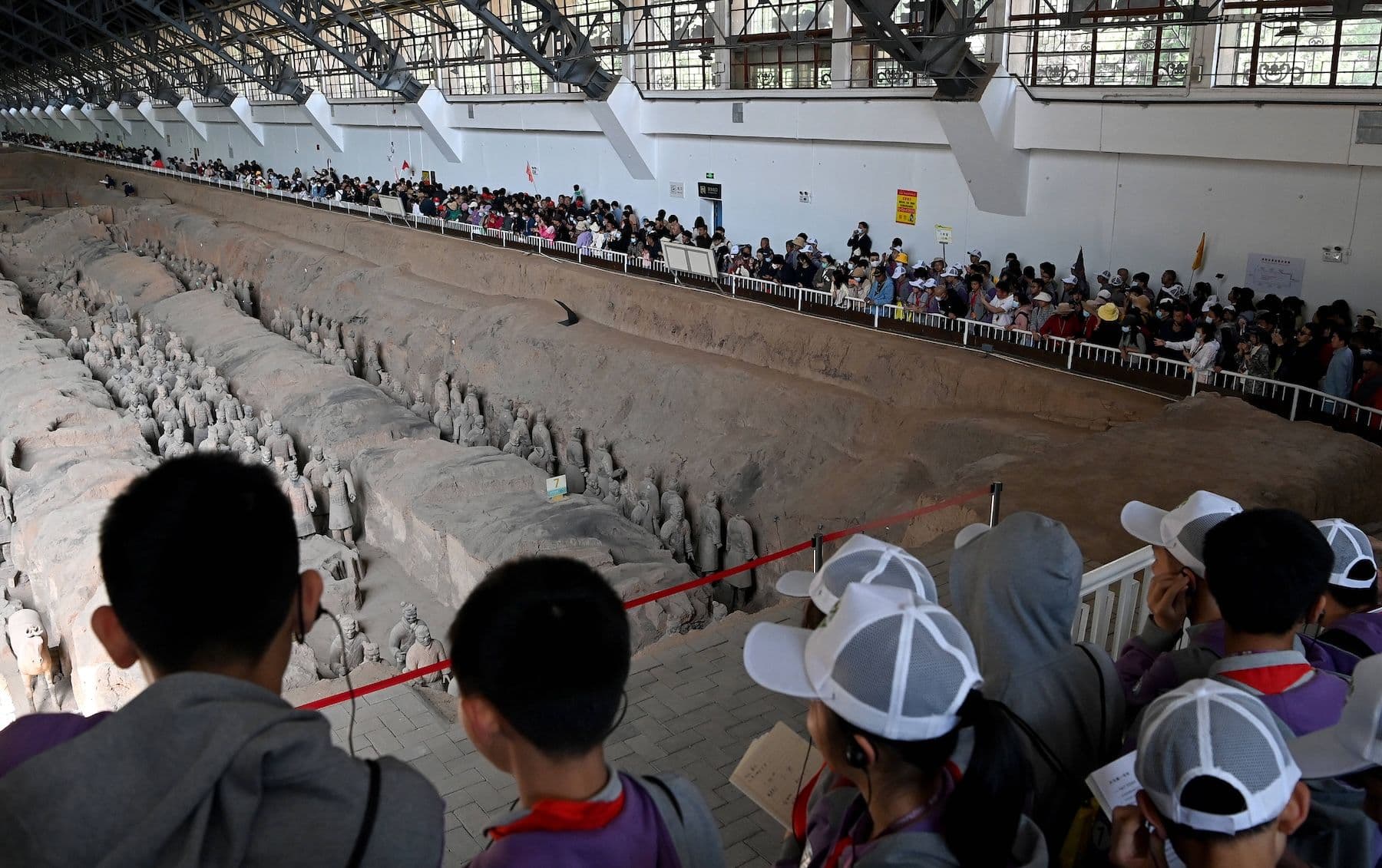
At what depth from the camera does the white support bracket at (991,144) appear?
39.6 ft

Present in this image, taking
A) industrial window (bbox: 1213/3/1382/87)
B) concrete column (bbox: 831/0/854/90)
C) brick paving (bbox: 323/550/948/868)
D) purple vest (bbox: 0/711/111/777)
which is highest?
concrete column (bbox: 831/0/854/90)

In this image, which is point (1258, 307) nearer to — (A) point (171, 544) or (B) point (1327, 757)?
(B) point (1327, 757)

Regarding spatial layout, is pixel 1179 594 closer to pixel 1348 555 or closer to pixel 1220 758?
pixel 1348 555

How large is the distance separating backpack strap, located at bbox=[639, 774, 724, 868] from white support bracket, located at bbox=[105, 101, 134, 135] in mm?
53842

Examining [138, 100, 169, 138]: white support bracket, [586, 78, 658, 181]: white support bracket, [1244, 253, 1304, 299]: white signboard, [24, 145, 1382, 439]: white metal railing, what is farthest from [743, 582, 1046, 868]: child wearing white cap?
[138, 100, 169, 138]: white support bracket

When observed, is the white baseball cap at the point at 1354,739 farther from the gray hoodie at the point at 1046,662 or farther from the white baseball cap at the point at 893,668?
the white baseball cap at the point at 893,668

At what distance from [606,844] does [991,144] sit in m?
12.1

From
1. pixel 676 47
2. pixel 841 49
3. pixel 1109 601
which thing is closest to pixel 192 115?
pixel 676 47

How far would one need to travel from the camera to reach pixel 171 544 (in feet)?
5.17

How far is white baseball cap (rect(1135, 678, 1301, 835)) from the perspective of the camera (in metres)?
1.57

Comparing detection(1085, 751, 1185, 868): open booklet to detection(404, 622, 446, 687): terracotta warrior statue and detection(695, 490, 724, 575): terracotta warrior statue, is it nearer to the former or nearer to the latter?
detection(404, 622, 446, 687): terracotta warrior statue

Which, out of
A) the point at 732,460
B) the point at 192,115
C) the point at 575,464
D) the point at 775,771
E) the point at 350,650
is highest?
the point at 192,115

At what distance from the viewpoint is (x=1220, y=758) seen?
1580 mm

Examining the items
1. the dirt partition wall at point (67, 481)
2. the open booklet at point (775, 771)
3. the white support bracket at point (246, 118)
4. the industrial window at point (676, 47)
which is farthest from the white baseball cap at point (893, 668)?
the white support bracket at point (246, 118)
